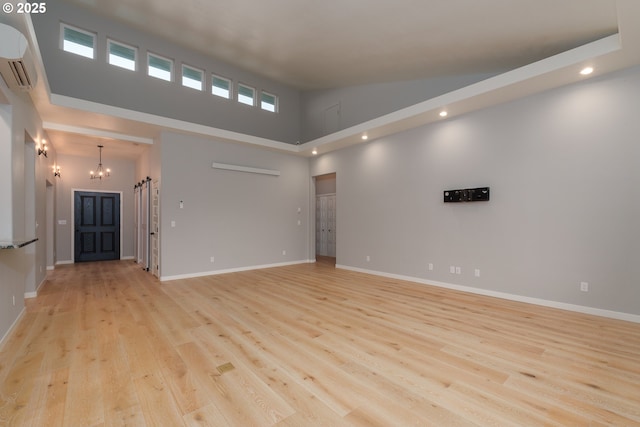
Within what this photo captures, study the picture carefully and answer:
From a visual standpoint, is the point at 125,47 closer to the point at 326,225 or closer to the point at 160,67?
the point at 160,67

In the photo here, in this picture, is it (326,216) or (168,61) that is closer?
(168,61)

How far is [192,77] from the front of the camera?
6.33 m

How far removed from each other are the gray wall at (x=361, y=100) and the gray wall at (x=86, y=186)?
18.0 feet

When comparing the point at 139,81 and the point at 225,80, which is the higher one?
the point at 225,80

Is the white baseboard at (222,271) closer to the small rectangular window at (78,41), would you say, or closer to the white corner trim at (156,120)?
the white corner trim at (156,120)

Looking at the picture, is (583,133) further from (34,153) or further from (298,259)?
(34,153)

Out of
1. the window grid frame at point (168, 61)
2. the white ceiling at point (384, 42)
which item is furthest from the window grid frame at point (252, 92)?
the window grid frame at point (168, 61)

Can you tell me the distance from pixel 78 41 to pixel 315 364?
697cm

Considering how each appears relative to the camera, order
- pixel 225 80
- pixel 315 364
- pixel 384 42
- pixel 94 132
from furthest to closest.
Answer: pixel 225 80 → pixel 94 132 → pixel 384 42 → pixel 315 364

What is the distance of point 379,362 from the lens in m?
2.40

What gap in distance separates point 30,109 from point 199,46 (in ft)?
10.6

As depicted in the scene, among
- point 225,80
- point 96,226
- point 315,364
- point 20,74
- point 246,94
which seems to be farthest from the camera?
point 96,226

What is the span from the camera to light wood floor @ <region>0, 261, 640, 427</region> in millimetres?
1771

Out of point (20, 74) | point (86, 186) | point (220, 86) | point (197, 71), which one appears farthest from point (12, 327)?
point (86, 186)
